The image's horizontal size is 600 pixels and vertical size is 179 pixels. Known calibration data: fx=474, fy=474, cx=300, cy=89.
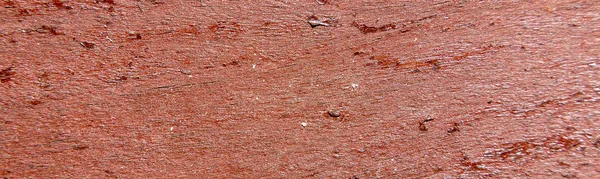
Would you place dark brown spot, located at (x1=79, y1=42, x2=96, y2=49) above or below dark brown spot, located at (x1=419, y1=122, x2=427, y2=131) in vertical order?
above

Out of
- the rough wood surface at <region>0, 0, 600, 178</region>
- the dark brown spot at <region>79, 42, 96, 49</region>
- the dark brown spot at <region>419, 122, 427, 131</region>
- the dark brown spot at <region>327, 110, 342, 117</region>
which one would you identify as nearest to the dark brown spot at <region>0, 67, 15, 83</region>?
the rough wood surface at <region>0, 0, 600, 178</region>

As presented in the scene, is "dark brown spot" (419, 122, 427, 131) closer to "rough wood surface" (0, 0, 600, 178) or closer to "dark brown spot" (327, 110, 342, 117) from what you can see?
"rough wood surface" (0, 0, 600, 178)

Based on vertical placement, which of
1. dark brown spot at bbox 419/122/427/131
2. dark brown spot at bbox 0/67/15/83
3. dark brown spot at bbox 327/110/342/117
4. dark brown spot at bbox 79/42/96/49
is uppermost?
dark brown spot at bbox 79/42/96/49

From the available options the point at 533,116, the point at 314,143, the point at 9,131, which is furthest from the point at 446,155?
the point at 9,131

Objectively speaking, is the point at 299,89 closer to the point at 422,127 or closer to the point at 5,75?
the point at 422,127

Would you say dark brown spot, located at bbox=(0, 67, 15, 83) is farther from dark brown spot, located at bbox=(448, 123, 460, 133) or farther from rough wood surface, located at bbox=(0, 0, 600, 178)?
dark brown spot, located at bbox=(448, 123, 460, 133)

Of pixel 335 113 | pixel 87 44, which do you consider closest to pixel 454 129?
pixel 335 113

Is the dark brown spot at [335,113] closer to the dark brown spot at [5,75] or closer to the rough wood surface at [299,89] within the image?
the rough wood surface at [299,89]

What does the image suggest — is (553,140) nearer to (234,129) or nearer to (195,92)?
(234,129)
